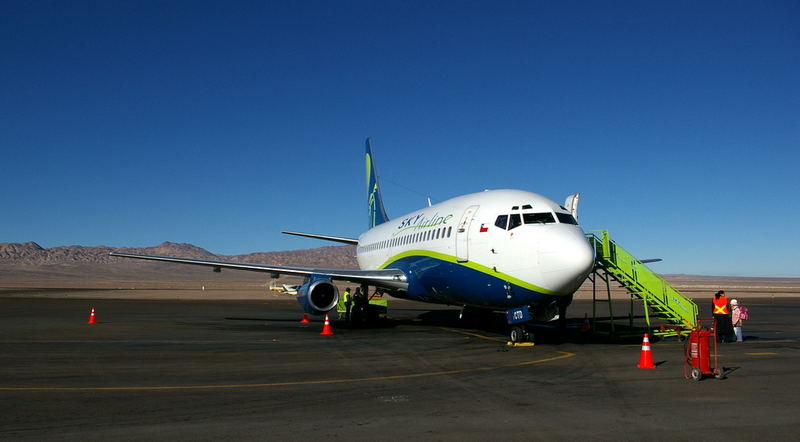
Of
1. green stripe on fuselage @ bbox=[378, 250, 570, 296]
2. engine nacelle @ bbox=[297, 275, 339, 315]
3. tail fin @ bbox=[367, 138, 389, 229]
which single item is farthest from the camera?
tail fin @ bbox=[367, 138, 389, 229]

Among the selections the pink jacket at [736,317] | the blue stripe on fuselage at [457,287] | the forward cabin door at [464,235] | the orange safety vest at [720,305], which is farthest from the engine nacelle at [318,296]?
the pink jacket at [736,317]

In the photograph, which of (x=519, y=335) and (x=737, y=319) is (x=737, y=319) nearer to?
(x=737, y=319)

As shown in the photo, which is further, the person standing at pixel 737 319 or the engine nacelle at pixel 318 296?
the engine nacelle at pixel 318 296

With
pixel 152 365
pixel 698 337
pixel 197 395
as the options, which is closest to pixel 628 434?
pixel 698 337

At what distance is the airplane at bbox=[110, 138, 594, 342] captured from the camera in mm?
15984

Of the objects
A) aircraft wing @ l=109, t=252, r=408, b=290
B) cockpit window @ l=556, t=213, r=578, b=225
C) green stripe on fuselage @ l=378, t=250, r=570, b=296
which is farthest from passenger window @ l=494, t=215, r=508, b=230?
aircraft wing @ l=109, t=252, r=408, b=290

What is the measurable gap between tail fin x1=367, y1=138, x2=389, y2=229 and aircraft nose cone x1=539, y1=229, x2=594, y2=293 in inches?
902

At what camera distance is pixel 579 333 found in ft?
73.4

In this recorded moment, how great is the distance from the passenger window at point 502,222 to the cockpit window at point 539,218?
1.75ft

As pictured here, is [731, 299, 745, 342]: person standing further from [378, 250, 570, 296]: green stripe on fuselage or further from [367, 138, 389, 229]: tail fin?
[367, 138, 389, 229]: tail fin

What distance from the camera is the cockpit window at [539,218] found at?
16.9 metres

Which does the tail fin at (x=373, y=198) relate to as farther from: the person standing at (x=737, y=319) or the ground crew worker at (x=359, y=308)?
the person standing at (x=737, y=319)

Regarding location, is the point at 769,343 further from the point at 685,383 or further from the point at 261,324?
the point at 261,324

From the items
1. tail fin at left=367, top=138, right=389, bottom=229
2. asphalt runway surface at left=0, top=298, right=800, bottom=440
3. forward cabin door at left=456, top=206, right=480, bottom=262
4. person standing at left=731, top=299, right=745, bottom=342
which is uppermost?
tail fin at left=367, top=138, right=389, bottom=229
